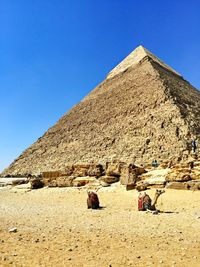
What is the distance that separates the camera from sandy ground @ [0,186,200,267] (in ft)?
17.1

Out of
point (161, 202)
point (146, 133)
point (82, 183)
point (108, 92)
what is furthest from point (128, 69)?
point (161, 202)

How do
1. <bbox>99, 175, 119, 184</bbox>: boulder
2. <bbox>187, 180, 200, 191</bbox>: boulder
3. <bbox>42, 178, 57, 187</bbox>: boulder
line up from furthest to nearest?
<bbox>42, 178, 57, 187</bbox>: boulder
<bbox>99, 175, 119, 184</bbox>: boulder
<bbox>187, 180, 200, 191</bbox>: boulder

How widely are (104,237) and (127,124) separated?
1948 inches

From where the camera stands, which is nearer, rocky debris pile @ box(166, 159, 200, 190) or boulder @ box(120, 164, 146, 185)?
rocky debris pile @ box(166, 159, 200, 190)

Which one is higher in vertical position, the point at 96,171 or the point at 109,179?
the point at 96,171

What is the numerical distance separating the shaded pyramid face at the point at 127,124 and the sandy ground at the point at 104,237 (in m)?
30.1

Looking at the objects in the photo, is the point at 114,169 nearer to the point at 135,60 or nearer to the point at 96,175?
the point at 96,175

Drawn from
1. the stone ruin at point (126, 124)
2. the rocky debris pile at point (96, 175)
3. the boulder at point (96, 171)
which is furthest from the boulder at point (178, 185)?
the stone ruin at point (126, 124)

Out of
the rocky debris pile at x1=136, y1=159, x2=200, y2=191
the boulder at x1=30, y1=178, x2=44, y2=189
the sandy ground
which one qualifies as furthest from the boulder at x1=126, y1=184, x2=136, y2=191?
the boulder at x1=30, y1=178, x2=44, y2=189

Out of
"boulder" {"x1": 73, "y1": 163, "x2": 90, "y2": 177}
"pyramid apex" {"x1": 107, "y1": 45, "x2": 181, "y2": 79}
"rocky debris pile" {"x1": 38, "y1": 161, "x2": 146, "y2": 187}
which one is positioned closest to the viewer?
"rocky debris pile" {"x1": 38, "y1": 161, "x2": 146, "y2": 187}

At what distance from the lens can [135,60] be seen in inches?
3098

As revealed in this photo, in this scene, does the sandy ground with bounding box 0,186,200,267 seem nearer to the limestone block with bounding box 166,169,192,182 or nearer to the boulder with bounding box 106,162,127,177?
the limestone block with bounding box 166,169,192,182

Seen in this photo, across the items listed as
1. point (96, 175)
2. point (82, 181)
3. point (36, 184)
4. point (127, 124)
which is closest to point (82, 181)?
Result: point (82, 181)

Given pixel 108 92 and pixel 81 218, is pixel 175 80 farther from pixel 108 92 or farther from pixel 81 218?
pixel 81 218
